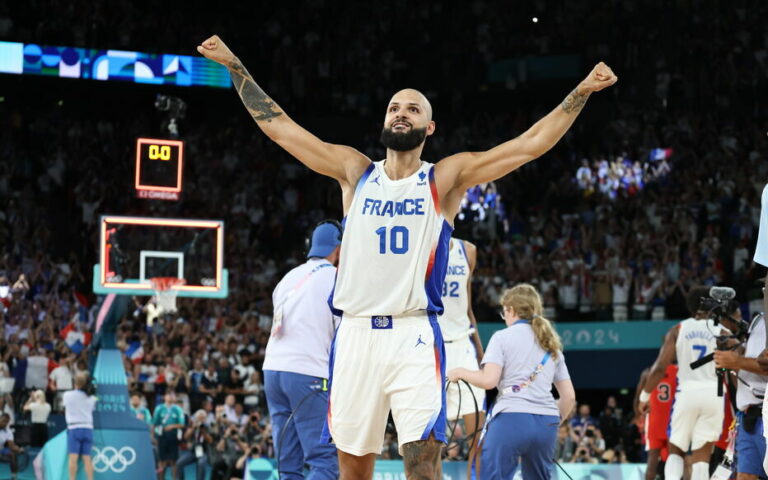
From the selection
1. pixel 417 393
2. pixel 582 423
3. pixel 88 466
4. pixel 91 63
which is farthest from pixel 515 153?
pixel 91 63

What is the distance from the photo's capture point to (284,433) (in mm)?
8039

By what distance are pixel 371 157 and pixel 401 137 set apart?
24382 mm

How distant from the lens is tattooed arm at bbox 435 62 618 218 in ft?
19.7

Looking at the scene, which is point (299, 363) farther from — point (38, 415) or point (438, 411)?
point (38, 415)

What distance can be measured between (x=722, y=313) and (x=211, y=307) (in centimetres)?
1641

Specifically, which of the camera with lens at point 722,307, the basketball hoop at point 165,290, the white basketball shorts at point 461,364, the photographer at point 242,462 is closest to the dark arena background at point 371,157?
the photographer at point 242,462

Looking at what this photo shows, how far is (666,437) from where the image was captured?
491 inches

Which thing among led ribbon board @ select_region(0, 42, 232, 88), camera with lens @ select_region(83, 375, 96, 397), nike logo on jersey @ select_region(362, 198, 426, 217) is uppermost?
led ribbon board @ select_region(0, 42, 232, 88)

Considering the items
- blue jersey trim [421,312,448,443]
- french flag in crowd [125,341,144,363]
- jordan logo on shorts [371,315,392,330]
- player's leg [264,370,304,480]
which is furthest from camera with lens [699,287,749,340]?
french flag in crowd [125,341,144,363]

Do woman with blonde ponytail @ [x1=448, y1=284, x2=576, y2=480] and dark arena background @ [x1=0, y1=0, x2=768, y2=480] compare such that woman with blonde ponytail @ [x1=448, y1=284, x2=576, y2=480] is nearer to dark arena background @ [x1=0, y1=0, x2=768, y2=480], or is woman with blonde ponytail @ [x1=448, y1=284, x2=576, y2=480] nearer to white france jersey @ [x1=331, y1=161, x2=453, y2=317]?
white france jersey @ [x1=331, y1=161, x2=453, y2=317]

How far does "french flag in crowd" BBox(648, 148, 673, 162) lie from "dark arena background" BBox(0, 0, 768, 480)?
0.05 metres

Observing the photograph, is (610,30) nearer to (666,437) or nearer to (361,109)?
(361,109)

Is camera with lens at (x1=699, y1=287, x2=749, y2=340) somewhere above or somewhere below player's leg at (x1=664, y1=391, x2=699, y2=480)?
above

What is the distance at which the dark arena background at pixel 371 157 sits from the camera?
21031mm
